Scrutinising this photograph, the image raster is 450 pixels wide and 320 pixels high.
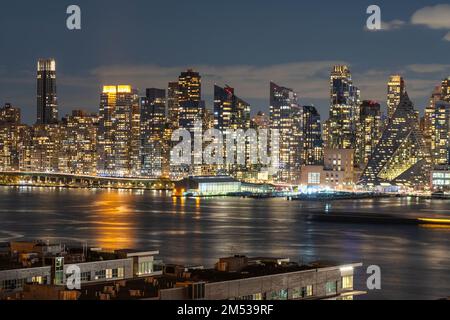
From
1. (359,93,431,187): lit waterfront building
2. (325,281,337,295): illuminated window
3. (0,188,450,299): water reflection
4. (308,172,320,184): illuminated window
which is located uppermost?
(359,93,431,187): lit waterfront building

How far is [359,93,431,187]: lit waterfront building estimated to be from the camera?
107 m

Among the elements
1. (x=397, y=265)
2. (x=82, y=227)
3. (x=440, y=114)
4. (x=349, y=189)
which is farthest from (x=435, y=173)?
(x=397, y=265)

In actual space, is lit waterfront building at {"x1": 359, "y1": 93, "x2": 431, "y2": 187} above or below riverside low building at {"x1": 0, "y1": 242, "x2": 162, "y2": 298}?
above

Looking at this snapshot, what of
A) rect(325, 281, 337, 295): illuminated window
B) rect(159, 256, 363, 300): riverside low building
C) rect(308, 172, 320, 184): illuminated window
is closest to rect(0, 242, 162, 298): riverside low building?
rect(159, 256, 363, 300): riverside low building

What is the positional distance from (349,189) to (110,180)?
27887 mm

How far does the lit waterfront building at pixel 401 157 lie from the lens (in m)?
107

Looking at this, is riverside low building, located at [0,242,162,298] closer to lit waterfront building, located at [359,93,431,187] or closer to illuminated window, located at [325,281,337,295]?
illuminated window, located at [325,281,337,295]

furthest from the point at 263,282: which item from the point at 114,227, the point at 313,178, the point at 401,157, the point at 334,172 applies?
the point at 334,172

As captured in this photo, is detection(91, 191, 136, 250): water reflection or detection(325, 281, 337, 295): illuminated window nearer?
detection(325, 281, 337, 295): illuminated window

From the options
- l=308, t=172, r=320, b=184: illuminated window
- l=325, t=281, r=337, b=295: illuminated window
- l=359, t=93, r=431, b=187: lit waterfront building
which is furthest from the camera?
l=308, t=172, r=320, b=184: illuminated window

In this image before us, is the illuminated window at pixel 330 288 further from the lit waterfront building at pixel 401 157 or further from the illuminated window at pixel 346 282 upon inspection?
the lit waterfront building at pixel 401 157

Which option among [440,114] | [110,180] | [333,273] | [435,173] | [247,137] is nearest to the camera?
[333,273]

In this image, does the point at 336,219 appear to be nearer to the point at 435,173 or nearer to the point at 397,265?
the point at 397,265
